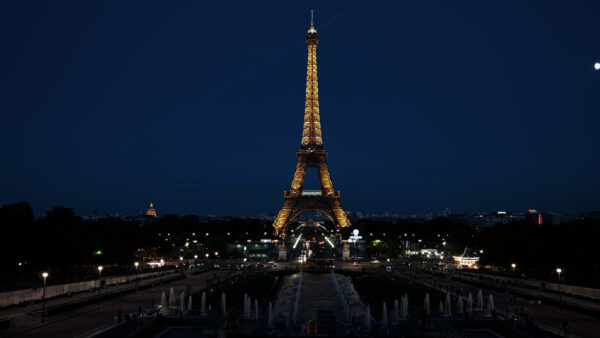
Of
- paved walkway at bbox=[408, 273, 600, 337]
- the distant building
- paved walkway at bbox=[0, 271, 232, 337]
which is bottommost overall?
paved walkway at bbox=[0, 271, 232, 337]

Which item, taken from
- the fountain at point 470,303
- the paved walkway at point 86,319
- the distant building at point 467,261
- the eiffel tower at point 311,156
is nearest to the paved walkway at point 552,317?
the fountain at point 470,303

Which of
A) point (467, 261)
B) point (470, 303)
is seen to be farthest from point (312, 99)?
point (470, 303)

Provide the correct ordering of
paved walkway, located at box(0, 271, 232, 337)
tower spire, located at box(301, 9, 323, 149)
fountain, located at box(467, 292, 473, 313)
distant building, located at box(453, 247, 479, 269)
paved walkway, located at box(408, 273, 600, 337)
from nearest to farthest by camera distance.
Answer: paved walkway, located at box(0, 271, 232, 337)
paved walkway, located at box(408, 273, 600, 337)
fountain, located at box(467, 292, 473, 313)
distant building, located at box(453, 247, 479, 269)
tower spire, located at box(301, 9, 323, 149)

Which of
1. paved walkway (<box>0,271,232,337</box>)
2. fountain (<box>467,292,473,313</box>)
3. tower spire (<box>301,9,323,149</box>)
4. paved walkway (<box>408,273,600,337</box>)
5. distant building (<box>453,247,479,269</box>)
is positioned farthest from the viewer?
tower spire (<box>301,9,323,149</box>)

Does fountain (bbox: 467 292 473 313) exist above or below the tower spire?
below

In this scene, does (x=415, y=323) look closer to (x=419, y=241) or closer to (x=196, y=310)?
(x=196, y=310)

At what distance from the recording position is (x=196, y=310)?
30.6 m

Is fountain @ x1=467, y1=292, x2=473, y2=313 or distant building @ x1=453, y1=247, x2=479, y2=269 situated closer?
fountain @ x1=467, y1=292, x2=473, y2=313

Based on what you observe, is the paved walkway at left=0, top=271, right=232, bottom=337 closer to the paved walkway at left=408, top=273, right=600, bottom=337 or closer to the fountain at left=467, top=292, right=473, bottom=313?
the fountain at left=467, top=292, right=473, bottom=313

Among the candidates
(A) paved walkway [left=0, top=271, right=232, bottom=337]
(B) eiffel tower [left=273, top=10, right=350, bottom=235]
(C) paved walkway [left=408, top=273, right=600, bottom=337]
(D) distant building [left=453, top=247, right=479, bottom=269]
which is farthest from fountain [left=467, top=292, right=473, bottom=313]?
(B) eiffel tower [left=273, top=10, right=350, bottom=235]

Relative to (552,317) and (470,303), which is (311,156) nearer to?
(470,303)

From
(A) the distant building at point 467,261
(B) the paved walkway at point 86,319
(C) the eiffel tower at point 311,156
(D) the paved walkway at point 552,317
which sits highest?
(C) the eiffel tower at point 311,156

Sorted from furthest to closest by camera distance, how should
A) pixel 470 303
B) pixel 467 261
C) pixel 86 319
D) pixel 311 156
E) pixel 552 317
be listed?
1. pixel 311 156
2. pixel 467 261
3. pixel 470 303
4. pixel 552 317
5. pixel 86 319

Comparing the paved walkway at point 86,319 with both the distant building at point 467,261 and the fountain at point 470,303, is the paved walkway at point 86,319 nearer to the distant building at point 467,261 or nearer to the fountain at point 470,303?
Result: the fountain at point 470,303
